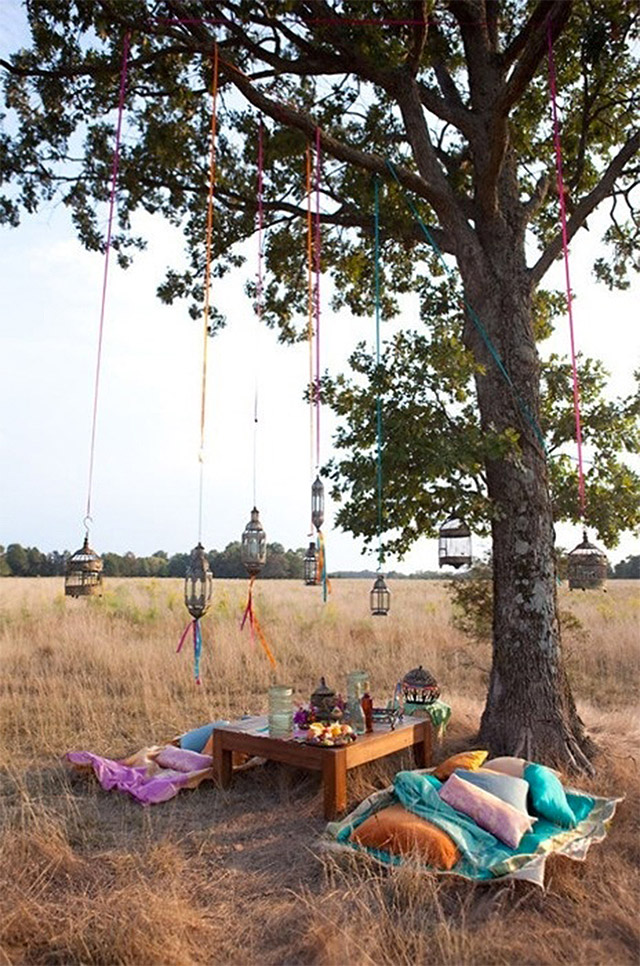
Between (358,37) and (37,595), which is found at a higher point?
(358,37)

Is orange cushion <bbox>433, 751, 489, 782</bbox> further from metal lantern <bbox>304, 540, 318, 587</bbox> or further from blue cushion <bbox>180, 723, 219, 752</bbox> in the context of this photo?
blue cushion <bbox>180, 723, 219, 752</bbox>

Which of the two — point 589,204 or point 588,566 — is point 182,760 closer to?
point 588,566

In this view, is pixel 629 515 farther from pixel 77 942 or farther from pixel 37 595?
pixel 37 595

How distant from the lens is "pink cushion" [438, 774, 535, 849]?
4742 mm

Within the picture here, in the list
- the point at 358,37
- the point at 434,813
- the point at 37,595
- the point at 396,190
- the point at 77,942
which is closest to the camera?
the point at 77,942

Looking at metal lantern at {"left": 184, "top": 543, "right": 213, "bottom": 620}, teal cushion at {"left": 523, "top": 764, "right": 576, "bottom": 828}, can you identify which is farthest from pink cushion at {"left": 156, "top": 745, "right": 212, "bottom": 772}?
teal cushion at {"left": 523, "top": 764, "right": 576, "bottom": 828}

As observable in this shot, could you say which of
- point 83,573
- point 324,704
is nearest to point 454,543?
point 324,704

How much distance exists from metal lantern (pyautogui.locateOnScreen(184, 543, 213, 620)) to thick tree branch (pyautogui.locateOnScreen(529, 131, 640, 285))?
3.77m

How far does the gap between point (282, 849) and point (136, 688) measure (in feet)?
17.3

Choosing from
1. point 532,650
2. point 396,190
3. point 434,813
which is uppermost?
point 396,190

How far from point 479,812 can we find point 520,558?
7.40 feet

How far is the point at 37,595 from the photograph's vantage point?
2400 centimetres

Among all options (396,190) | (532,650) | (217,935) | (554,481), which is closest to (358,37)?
(396,190)

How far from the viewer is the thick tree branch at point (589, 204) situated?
725 centimetres
